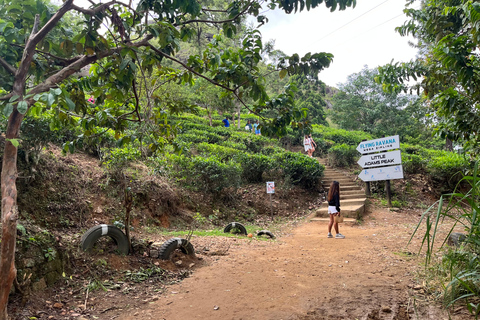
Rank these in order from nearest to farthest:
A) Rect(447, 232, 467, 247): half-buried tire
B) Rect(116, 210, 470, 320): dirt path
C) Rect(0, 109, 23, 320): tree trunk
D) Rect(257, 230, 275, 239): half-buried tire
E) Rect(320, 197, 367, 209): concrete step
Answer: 1. Rect(0, 109, 23, 320): tree trunk
2. Rect(116, 210, 470, 320): dirt path
3. Rect(447, 232, 467, 247): half-buried tire
4. Rect(257, 230, 275, 239): half-buried tire
5. Rect(320, 197, 367, 209): concrete step

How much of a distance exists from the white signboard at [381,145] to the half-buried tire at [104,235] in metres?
9.14

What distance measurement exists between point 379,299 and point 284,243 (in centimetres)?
388

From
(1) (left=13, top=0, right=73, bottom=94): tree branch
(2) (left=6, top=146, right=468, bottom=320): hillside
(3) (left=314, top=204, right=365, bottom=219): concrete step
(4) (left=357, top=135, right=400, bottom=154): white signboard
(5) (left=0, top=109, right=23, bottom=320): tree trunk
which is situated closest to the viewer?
(5) (left=0, top=109, right=23, bottom=320): tree trunk

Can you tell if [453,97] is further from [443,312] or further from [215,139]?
[215,139]

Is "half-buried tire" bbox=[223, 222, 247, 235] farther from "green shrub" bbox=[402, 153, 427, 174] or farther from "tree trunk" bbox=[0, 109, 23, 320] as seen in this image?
"green shrub" bbox=[402, 153, 427, 174]

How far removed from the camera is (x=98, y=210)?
647 cm

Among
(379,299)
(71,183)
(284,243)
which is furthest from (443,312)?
(71,183)

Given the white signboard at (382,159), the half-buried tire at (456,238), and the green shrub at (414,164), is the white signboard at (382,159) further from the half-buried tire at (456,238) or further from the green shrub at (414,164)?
the half-buried tire at (456,238)

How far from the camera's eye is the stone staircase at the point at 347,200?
9.50m

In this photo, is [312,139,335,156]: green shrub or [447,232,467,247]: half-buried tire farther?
[312,139,335,156]: green shrub

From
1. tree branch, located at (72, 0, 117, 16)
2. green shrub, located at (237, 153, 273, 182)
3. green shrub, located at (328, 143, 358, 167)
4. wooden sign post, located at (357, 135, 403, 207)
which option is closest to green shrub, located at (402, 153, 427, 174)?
wooden sign post, located at (357, 135, 403, 207)

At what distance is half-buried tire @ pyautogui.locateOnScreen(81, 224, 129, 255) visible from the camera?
159 inches

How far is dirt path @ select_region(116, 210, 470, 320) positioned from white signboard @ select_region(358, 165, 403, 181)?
464 cm

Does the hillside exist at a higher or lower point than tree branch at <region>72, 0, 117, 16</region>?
lower
